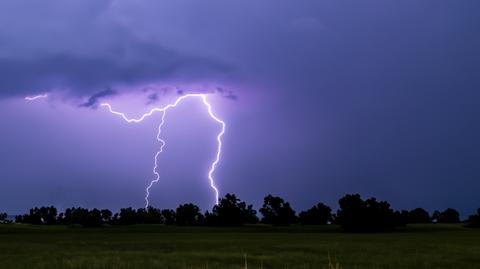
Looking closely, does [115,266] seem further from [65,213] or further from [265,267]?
[65,213]

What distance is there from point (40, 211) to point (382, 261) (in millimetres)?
176470

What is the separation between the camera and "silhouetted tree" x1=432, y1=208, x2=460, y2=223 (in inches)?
7456

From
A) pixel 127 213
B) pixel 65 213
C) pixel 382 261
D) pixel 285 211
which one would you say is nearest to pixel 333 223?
pixel 285 211

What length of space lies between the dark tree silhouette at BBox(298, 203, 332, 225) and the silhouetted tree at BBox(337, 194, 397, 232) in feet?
99.7

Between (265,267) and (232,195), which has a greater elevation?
(232,195)

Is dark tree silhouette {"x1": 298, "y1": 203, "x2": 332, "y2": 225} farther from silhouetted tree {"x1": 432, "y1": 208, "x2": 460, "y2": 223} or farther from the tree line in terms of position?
silhouetted tree {"x1": 432, "y1": 208, "x2": 460, "y2": 223}

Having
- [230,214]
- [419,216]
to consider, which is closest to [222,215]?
[230,214]

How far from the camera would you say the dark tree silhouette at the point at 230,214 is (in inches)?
6432

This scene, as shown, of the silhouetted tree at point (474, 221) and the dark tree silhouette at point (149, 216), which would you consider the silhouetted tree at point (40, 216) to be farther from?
the silhouetted tree at point (474, 221)

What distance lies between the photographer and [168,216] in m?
180

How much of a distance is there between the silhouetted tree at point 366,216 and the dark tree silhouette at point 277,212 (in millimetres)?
29018

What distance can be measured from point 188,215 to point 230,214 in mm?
17226

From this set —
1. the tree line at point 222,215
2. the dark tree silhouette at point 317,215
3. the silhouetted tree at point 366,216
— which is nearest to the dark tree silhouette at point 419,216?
the tree line at point 222,215

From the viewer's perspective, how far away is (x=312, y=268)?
2775 centimetres
